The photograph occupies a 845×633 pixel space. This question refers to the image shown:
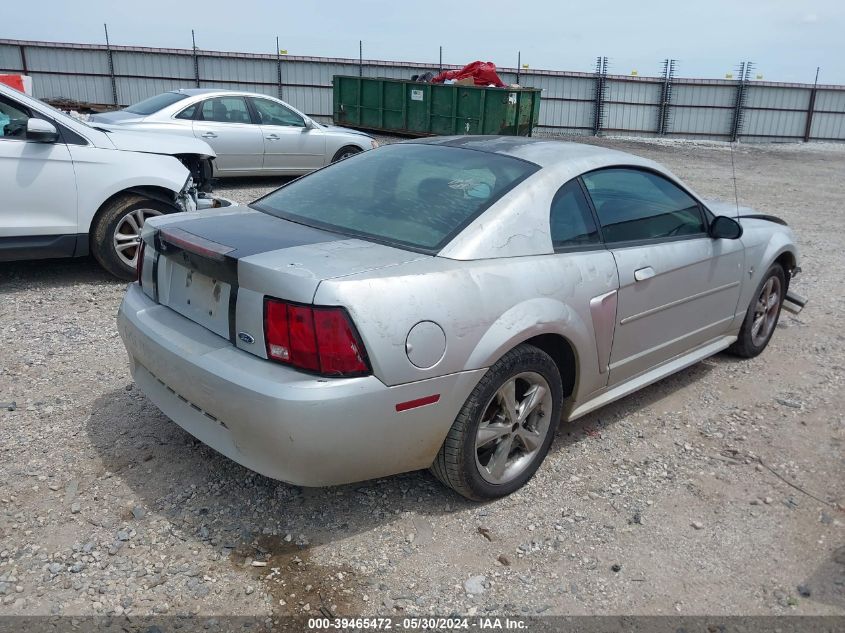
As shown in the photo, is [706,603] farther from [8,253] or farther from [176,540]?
[8,253]

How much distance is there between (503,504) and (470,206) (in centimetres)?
136

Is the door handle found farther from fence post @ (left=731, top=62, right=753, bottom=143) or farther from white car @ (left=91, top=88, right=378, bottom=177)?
fence post @ (left=731, top=62, right=753, bottom=143)

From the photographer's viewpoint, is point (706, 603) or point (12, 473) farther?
point (12, 473)

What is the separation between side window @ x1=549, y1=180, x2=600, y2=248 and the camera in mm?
3367

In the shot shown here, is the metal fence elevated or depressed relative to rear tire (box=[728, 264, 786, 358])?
elevated

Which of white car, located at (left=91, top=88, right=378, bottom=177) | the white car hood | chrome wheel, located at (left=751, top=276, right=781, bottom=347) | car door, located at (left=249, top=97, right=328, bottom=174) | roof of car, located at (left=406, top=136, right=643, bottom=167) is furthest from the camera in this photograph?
car door, located at (left=249, top=97, right=328, bottom=174)

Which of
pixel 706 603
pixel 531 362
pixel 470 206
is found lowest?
pixel 706 603

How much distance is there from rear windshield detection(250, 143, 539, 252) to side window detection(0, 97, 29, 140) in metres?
2.91

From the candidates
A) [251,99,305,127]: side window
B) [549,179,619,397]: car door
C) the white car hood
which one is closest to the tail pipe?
[549,179,619,397]: car door

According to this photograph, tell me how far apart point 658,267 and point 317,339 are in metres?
2.05

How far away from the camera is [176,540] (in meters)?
2.88

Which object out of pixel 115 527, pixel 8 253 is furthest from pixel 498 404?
pixel 8 253

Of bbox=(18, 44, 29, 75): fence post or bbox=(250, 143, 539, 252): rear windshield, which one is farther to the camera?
bbox=(18, 44, 29, 75): fence post

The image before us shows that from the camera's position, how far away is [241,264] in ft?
8.96
